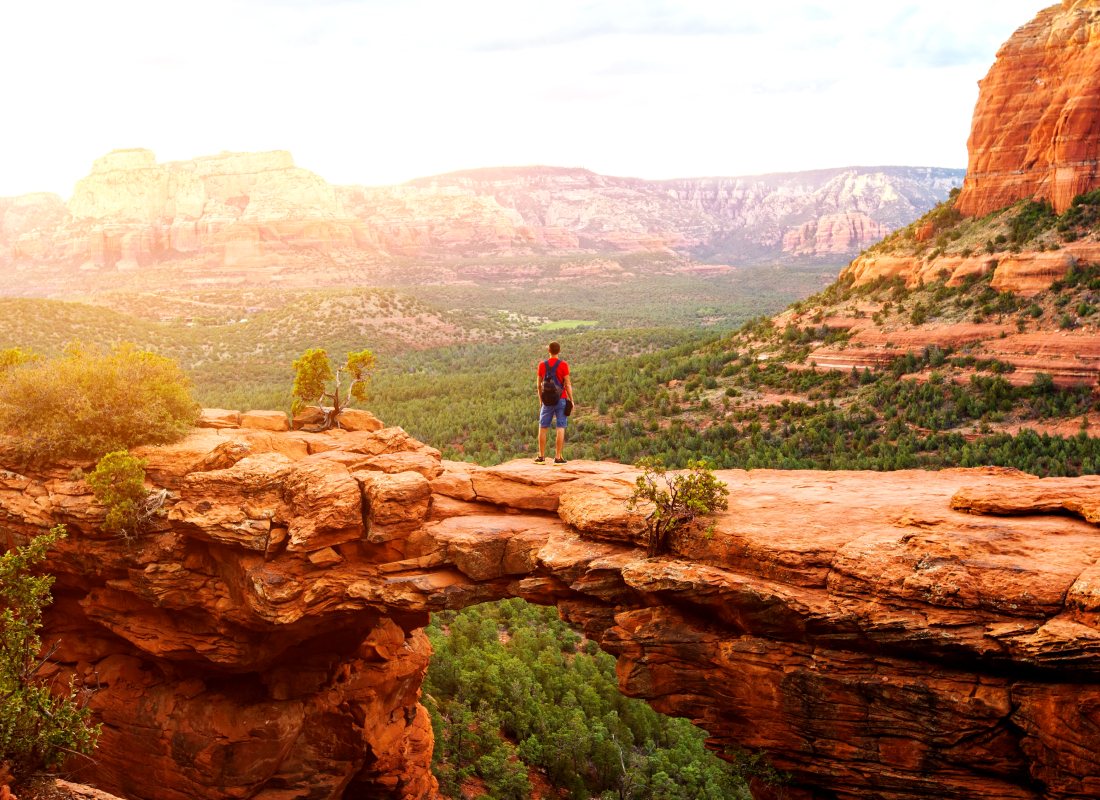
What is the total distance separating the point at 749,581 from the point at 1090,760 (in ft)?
13.8

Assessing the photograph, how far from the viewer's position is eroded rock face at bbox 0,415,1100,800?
27.6ft

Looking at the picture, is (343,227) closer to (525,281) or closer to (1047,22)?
(525,281)

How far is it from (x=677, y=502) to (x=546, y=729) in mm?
11689

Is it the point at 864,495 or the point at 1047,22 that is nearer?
the point at 864,495

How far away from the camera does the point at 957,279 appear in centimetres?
4091

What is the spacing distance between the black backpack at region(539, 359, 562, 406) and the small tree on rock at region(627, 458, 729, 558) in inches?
140

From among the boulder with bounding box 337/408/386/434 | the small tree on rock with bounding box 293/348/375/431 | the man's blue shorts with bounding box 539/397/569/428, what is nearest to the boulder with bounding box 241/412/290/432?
the small tree on rock with bounding box 293/348/375/431

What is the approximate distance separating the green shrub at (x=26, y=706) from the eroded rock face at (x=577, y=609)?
1.89 m

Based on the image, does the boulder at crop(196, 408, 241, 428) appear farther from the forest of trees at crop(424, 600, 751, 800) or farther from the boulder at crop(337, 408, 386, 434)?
the forest of trees at crop(424, 600, 751, 800)

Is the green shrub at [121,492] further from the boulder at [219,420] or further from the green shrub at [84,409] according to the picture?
the boulder at [219,420]

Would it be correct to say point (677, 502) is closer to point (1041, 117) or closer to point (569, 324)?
point (1041, 117)

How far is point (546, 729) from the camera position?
19.2m

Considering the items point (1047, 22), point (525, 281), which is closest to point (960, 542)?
point (1047, 22)

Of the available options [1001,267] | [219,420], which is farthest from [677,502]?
[1001,267]
